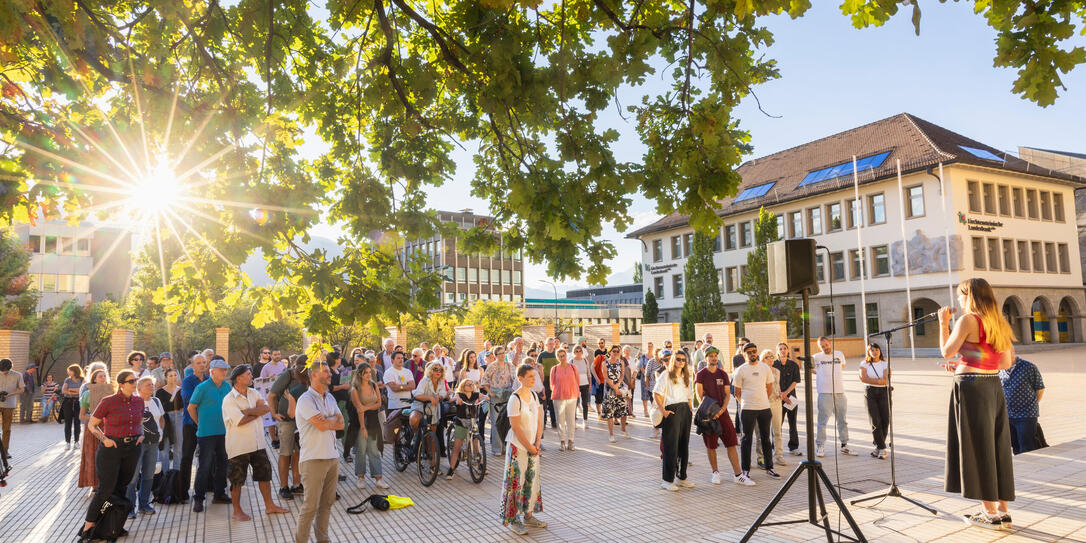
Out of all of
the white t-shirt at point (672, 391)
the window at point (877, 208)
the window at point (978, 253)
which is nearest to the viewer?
the white t-shirt at point (672, 391)

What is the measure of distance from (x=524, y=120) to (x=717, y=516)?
4966 millimetres

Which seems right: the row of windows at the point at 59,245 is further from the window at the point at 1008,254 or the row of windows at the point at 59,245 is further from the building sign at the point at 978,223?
the window at the point at 1008,254

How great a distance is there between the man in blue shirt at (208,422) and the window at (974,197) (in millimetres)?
44366

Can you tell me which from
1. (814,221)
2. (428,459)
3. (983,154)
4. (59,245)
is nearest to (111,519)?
(428,459)

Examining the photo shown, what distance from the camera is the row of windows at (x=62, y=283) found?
185 ft

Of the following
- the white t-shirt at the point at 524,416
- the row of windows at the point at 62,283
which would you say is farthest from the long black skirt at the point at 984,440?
the row of windows at the point at 62,283

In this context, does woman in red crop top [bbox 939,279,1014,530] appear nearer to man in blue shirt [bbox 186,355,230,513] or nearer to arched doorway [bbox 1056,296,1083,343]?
man in blue shirt [bbox 186,355,230,513]

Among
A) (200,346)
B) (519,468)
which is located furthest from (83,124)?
(200,346)

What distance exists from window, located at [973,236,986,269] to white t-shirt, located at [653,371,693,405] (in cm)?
3896

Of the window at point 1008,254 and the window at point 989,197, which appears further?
the window at point 1008,254

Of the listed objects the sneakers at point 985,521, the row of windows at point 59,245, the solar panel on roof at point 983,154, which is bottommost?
the sneakers at point 985,521

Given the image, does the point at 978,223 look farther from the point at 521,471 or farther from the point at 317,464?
the point at 317,464

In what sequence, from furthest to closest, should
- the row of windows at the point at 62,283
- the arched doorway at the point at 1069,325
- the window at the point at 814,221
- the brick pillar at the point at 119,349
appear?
1. the row of windows at the point at 62,283
2. the window at the point at 814,221
3. the arched doorway at the point at 1069,325
4. the brick pillar at the point at 119,349

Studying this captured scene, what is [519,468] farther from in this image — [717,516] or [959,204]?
[959,204]
